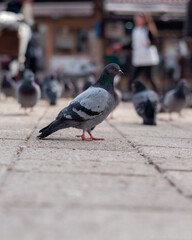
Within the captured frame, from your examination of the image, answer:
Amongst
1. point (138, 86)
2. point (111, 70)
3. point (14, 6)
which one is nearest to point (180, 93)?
point (138, 86)

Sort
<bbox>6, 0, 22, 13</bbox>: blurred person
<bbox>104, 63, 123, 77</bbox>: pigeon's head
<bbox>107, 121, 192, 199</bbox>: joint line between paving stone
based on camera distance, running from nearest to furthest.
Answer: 1. <bbox>107, 121, 192, 199</bbox>: joint line between paving stone
2. <bbox>104, 63, 123, 77</bbox>: pigeon's head
3. <bbox>6, 0, 22, 13</bbox>: blurred person

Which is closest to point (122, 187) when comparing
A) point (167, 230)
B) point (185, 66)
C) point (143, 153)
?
point (167, 230)

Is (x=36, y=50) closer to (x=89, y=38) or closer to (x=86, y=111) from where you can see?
(x=89, y=38)

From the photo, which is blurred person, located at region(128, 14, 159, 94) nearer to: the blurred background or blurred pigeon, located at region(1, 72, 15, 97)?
the blurred background

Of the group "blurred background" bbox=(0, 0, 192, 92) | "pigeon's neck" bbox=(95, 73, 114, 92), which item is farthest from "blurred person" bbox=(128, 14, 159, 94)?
"pigeon's neck" bbox=(95, 73, 114, 92)

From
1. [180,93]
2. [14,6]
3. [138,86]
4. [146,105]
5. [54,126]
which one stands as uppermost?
[14,6]

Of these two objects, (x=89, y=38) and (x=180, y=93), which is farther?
(x=89, y=38)

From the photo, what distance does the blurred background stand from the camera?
14.0m

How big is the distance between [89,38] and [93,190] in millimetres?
15474

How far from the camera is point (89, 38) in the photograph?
17.5m

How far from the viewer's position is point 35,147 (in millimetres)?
3826

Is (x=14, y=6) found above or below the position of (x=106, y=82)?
above

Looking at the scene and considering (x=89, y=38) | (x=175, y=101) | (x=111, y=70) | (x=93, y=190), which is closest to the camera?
(x=93, y=190)

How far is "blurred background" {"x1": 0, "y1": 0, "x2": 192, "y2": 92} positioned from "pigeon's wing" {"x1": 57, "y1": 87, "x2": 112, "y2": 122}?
28.5 feet
